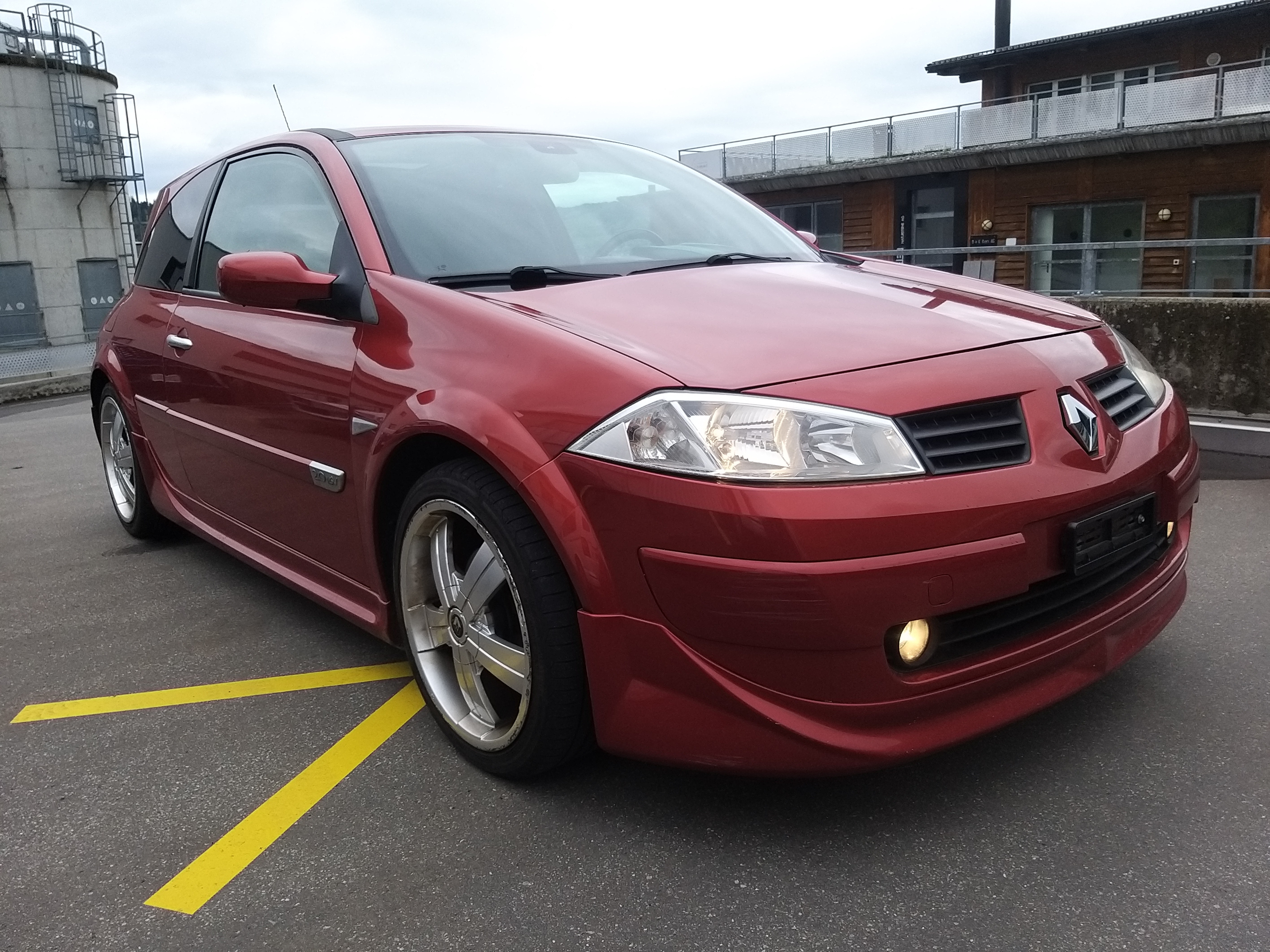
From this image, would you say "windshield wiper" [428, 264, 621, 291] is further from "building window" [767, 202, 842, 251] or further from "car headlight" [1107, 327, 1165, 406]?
"building window" [767, 202, 842, 251]

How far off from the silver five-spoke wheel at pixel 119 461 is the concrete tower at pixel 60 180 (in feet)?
59.7

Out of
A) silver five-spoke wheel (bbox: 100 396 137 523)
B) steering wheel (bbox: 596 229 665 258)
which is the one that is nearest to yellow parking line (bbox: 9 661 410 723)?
steering wheel (bbox: 596 229 665 258)

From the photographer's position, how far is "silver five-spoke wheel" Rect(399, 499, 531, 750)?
2.34 meters

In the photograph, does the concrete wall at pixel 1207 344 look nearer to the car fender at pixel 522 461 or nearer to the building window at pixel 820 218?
the car fender at pixel 522 461

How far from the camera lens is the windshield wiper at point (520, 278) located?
8.51ft

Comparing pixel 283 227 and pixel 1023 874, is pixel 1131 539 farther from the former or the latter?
pixel 283 227

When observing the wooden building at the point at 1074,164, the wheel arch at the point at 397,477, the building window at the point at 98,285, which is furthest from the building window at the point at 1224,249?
the building window at the point at 98,285

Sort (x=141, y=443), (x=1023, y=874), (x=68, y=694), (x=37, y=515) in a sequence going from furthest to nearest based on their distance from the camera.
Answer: (x=37, y=515) < (x=141, y=443) < (x=68, y=694) < (x=1023, y=874)

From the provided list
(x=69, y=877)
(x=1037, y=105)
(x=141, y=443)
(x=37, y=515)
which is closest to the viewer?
(x=69, y=877)

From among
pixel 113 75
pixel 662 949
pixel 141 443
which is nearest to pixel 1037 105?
pixel 113 75

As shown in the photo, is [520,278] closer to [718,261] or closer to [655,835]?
[718,261]

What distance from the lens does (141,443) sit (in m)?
4.27

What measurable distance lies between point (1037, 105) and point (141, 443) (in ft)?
71.5

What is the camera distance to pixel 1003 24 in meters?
31.8
